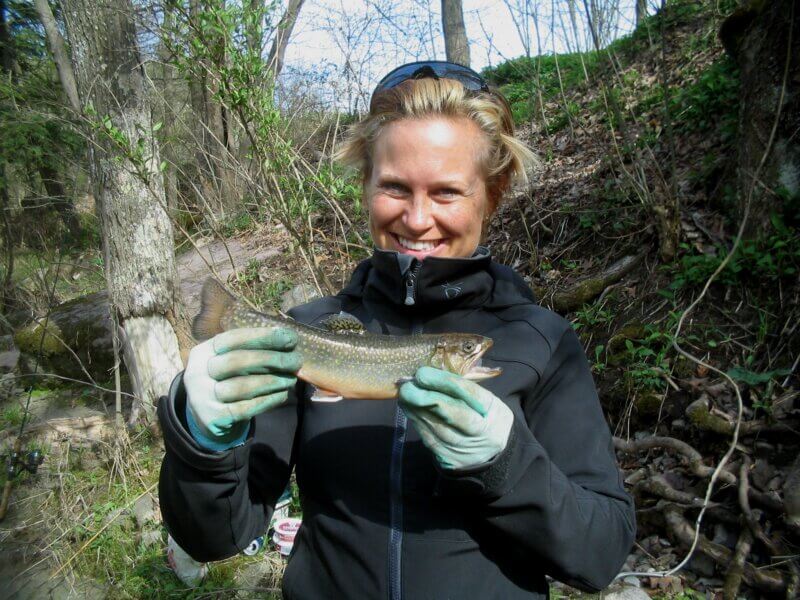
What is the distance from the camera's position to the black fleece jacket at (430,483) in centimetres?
173

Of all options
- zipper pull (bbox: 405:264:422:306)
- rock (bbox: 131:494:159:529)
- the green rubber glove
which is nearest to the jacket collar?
zipper pull (bbox: 405:264:422:306)

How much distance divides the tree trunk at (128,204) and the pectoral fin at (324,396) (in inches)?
181

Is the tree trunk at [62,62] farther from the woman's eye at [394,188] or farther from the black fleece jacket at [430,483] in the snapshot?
the black fleece jacket at [430,483]

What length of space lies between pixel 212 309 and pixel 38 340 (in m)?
8.05

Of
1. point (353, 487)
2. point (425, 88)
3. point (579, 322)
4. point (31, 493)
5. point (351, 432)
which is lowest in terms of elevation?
point (31, 493)

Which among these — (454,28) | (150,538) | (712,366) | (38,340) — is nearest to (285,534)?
(150,538)

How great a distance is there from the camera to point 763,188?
4570 millimetres

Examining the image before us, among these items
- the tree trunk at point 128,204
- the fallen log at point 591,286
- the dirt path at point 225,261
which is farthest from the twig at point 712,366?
the dirt path at point 225,261

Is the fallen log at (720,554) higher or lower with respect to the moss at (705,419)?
lower

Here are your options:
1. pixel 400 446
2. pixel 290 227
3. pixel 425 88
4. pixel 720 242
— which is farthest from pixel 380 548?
pixel 720 242

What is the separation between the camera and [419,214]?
205cm

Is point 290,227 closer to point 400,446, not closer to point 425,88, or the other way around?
point 425,88

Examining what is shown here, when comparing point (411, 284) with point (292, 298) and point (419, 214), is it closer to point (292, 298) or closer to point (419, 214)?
point (419, 214)

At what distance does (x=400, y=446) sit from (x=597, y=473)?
71cm
